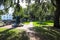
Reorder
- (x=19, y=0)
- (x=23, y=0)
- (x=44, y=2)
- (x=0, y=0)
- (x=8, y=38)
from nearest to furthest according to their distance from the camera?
(x=8, y=38)
(x=0, y=0)
(x=19, y=0)
(x=23, y=0)
(x=44, y=2)

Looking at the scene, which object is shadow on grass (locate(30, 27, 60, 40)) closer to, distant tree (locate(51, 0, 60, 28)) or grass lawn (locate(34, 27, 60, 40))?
grass lawn (locate(34, 27, 60, 40))

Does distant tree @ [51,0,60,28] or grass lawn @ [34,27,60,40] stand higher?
distant tree @ [51,0,60,28]

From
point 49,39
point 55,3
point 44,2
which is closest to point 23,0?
point 44,2

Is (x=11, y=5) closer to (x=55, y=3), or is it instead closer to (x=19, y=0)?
(x=19, y=0)

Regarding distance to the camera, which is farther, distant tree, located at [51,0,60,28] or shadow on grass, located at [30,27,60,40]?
distant tree, located at [51,0,60,28]

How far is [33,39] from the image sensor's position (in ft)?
31.6

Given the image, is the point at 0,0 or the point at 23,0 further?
the point at 23,0

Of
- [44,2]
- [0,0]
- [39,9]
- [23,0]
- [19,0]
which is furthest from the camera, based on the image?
[39,9]

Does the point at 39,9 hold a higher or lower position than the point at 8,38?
higher

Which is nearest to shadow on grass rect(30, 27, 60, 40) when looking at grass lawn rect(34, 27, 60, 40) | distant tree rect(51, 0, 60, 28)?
grass lawn rect(34, 27, 60, 40)

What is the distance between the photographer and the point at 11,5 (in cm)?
1591

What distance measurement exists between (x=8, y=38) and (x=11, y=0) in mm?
6502

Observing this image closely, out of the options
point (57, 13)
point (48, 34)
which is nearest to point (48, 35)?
point (48, 34)

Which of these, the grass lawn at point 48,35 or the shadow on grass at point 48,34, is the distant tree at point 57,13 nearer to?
the shadow on grass at point 48,34
